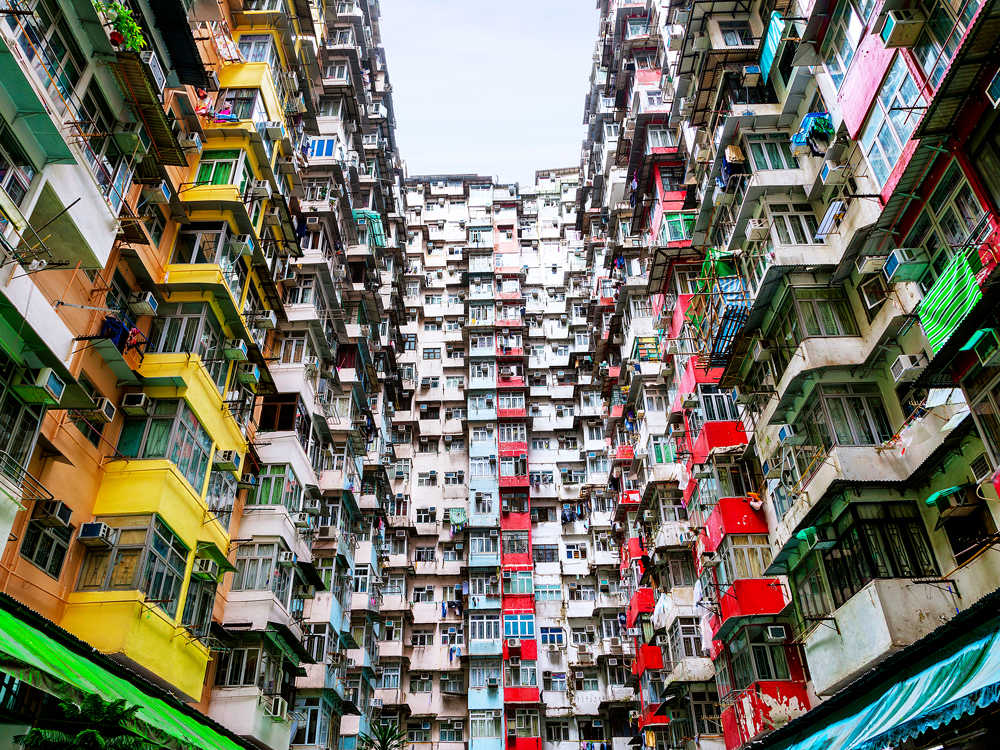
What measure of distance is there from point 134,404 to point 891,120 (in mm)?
18585

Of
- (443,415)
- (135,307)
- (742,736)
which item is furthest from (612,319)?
(135,307)

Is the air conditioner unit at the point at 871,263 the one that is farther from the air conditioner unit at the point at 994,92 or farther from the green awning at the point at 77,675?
the green awning at the point at 77,675

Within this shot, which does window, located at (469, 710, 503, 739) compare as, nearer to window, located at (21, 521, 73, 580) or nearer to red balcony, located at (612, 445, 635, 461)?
red balcony, located at (612, 445, 635, 461)

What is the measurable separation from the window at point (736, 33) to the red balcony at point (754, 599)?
17561 millimetres

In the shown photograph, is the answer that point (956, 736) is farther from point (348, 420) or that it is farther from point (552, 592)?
point (552, 592)

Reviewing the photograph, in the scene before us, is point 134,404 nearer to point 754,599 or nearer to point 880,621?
point 880,621

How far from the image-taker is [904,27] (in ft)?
45.8

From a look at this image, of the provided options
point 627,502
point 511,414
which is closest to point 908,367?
point 627,502

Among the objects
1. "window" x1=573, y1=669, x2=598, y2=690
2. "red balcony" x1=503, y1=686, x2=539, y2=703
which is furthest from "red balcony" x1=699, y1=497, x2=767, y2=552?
"window" x1=573, y1=669, x2=598, y2=690

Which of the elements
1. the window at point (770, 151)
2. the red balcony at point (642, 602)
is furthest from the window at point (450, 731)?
the window at point (770, 151)

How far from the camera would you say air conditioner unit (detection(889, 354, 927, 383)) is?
14.9 meters

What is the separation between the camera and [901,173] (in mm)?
14289

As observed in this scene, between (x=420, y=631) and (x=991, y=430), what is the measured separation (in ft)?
115

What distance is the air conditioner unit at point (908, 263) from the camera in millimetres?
14547
